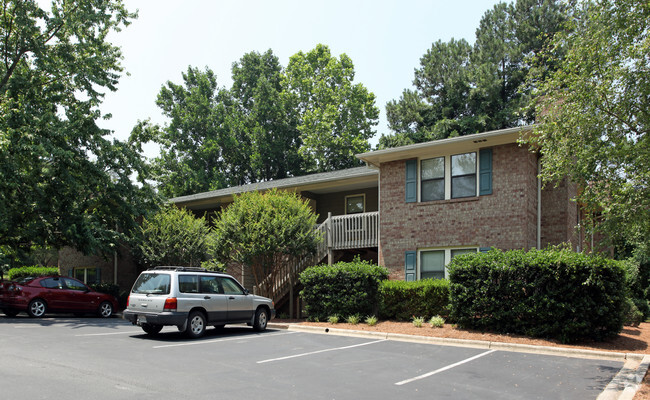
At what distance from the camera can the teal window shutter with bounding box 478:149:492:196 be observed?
17219mm

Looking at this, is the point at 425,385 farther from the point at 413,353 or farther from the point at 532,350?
the point at 532,350

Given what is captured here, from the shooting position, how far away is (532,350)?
12.3 m

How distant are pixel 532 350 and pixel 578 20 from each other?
7.06 metres

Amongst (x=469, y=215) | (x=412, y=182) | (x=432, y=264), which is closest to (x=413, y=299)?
(x=432, y=264)

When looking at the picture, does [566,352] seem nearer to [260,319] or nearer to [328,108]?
[260,319]

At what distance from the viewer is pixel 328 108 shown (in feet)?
150

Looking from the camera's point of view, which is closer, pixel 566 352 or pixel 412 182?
pixel 566 352

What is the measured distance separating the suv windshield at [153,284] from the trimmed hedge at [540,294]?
747 centimetres

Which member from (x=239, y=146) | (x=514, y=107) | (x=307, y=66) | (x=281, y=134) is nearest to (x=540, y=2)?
(x=514, y=107)

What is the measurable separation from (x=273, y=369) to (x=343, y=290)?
7.35 m

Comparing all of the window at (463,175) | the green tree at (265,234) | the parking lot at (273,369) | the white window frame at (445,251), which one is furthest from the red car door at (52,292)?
the window at (463,175)

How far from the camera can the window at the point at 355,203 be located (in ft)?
78.4

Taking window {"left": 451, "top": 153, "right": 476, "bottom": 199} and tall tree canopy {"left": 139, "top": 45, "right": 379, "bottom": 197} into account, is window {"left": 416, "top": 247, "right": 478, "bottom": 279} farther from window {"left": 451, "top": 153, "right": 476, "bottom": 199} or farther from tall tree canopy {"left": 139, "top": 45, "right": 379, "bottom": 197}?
tall tree canopy {"left": 139, "top": 45, "right": 379, "bottom": 197}

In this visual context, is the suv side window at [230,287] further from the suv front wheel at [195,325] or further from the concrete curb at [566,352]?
the concrete curb at [566,352]
